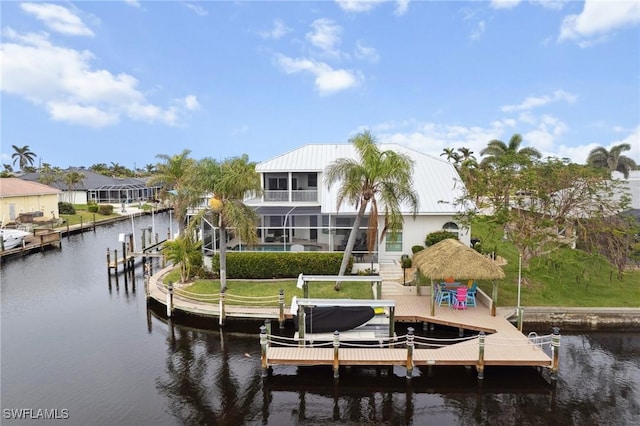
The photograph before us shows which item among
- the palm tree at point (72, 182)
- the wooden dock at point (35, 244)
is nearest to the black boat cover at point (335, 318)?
the wooden dock at point (35, 244)

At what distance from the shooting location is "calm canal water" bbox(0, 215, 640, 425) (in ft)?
40.2

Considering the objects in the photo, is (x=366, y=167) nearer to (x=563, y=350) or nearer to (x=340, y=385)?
(x=340, y=385)

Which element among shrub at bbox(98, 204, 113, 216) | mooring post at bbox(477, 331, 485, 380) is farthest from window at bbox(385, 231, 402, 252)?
shrub at bbox(98, 204, 113, 216)

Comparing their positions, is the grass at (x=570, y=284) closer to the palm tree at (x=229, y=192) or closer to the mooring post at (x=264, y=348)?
the mooring post at (x=264, y=348)

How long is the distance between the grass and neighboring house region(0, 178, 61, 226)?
46401 mm

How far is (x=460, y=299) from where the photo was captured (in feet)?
61.3

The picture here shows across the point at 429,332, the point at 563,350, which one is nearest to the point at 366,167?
the point at 429,332

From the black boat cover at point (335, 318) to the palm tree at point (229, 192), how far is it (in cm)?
569

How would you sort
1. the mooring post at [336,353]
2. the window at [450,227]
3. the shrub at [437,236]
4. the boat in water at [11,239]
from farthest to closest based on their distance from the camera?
1. the boat in water at [11,239]
2. the window at [450,227]
3. the shrub at [437,236]
4. the mooring post at [336,353]

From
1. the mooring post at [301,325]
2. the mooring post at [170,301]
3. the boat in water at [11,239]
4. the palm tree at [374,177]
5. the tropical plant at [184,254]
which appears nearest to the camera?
the mooring post at [301,325]

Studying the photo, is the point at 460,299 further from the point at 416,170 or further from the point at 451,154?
the point at 451,154

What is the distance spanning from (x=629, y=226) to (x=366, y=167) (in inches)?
540

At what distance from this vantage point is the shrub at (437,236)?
81.1 feet

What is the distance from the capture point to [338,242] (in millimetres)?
26219
